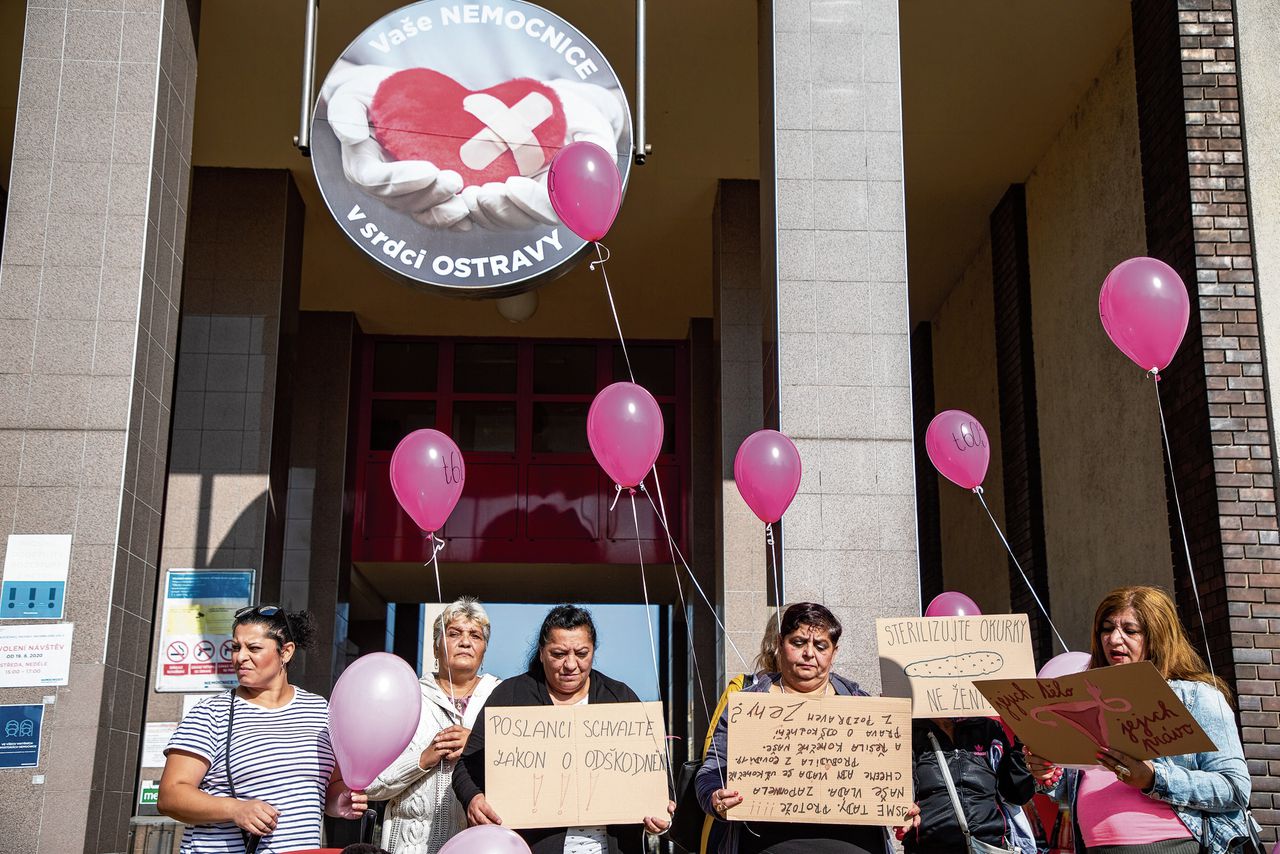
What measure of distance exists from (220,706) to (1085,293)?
312 inches

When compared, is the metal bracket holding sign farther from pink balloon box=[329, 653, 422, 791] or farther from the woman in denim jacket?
the woman in denim jacket

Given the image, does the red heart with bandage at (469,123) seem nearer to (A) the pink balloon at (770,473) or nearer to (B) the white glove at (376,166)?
(B) the white glove at (376,166)

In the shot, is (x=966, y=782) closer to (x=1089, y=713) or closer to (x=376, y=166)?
(x=1089, y=713)

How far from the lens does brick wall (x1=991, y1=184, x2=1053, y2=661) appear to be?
11211 mm

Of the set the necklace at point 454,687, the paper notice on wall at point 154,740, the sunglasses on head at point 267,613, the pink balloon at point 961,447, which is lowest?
the paper notice on wall at point 154,740

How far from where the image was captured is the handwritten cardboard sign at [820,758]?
4195mm

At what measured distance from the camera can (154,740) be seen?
9695 millimetres

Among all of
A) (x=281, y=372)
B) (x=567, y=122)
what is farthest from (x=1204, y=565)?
(x=281, y=372)

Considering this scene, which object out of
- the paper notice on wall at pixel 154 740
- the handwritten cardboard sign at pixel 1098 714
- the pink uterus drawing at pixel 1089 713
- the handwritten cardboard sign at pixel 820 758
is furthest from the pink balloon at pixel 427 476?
the paper notice on wall at pixel 154 740

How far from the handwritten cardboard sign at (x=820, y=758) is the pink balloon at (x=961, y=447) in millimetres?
2668

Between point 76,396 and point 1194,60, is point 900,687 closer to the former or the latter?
point 76,396

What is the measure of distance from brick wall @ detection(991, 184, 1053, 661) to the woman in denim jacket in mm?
7007

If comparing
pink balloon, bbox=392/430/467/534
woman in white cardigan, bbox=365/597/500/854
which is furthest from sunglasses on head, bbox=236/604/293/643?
pink balloon, bbox=392/430/467/534

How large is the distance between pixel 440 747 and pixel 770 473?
2.17m
